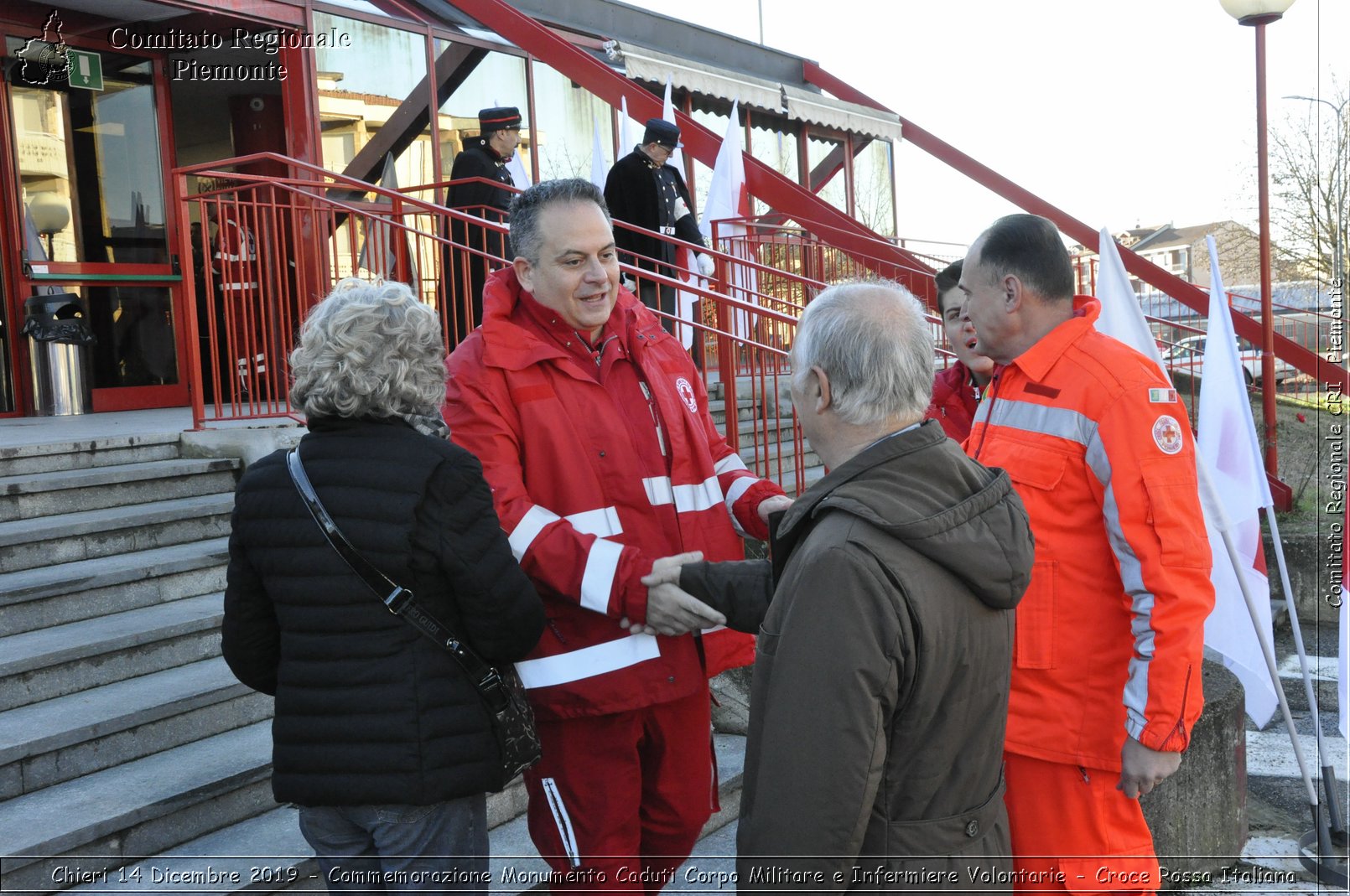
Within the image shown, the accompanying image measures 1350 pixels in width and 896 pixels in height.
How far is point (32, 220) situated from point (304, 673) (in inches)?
293

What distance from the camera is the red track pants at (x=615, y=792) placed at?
243cm

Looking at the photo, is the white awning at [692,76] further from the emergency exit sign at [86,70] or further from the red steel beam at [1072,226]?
the emergency exit sign at [86,70]

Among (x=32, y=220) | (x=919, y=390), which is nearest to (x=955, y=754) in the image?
(x=919, y=390)

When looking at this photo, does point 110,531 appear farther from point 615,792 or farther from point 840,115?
point 840,115

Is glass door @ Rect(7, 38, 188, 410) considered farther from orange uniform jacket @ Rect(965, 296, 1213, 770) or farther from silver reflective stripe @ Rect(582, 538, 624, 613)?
orange uniform jacket @ Rect(965, 296, 1213, 770)

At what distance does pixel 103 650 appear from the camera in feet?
11.8

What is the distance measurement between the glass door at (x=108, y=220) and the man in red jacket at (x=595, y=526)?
277 inches

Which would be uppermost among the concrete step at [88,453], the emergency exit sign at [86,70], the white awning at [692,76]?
the white awning at [692,76]

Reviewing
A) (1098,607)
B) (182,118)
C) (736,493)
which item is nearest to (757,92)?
(182,118)

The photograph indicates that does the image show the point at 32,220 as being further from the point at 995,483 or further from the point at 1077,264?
the point at 1077,264

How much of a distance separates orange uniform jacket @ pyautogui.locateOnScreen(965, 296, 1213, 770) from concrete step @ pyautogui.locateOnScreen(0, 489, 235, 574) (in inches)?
138

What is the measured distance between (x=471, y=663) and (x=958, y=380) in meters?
2.19

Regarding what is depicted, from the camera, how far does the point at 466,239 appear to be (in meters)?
6.39

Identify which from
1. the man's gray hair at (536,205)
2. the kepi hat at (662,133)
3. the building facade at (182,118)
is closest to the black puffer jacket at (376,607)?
the man's gray hair at (536,205)
